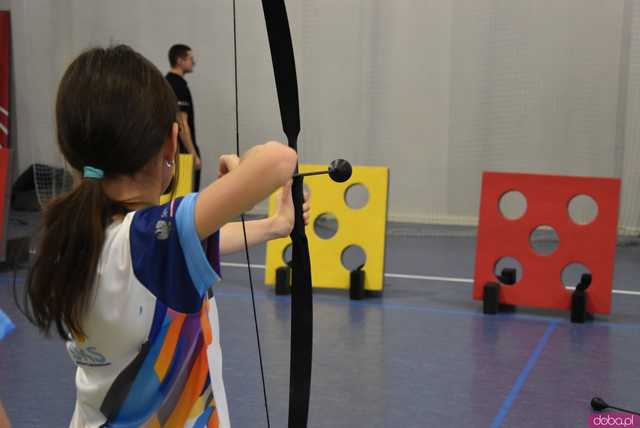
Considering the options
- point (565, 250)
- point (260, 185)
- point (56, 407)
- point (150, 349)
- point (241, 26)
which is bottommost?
point (56, 407)

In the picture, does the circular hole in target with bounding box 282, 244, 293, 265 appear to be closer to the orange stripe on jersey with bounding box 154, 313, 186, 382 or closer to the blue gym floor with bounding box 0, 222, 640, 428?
the blue gym floor with bounding box 0, 222, 640, 428

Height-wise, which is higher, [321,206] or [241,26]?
[241,26]

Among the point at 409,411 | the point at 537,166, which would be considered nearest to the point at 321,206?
the point at 409,411

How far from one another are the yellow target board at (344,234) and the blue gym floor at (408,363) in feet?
0.37

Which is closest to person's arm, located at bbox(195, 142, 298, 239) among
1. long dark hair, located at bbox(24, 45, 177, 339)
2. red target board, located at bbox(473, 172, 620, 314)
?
long dark hair, located at bbox(24, 45, 177, 339)

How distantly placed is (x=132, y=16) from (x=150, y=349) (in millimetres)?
7435

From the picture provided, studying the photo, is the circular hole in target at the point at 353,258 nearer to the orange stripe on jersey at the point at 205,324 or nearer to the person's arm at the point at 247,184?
the orange stripe on jersey at the point at 205,324

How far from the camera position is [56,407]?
3.12 meters

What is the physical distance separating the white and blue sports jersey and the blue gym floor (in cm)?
178

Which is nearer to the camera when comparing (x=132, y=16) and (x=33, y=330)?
(x=33, y=330)

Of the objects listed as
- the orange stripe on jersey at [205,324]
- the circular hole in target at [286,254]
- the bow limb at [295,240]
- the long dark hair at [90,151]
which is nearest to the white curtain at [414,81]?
the circular hole in target at [286,254]

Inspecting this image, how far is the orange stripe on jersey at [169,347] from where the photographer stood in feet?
3.82

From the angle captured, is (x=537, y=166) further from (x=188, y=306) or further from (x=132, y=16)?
(x=188, y=306)

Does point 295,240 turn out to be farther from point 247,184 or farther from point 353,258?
point 353,258
